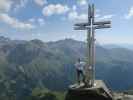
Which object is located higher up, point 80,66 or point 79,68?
point 80,66

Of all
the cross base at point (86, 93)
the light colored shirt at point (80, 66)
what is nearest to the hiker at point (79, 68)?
the light colored shirt at point (80, 66)

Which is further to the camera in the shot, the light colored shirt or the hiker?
the light colored shirt

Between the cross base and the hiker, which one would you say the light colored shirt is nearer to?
the hiker

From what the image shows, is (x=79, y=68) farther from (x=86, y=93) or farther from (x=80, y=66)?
(x=86, y=93)

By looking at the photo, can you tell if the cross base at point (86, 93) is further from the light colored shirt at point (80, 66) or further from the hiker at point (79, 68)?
the light colored shirt at point (80, 66)

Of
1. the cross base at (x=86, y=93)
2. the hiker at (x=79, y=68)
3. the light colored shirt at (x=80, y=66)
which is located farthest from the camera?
the light colored shirt at (x=80, y=66)

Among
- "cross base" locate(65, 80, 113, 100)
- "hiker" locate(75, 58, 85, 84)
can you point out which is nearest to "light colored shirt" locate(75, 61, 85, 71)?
"hiker" locate(75, 58, 85, 84)

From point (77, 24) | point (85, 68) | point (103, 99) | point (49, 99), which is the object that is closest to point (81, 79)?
point (85, 68)

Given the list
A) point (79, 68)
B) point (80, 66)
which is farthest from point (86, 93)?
point (80, 66)

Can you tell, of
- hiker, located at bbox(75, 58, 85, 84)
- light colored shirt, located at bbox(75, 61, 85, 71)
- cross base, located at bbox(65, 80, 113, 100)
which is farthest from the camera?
light colored shirt, located at bbox(75, 61, 85, 71)

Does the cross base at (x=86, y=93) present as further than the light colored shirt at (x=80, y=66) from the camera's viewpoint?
No

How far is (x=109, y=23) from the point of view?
23672 mm

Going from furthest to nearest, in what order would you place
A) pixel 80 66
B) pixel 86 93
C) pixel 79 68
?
pixel 80 66
pixel 79 68
pixel 86 93

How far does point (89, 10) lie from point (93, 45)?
3133mm
